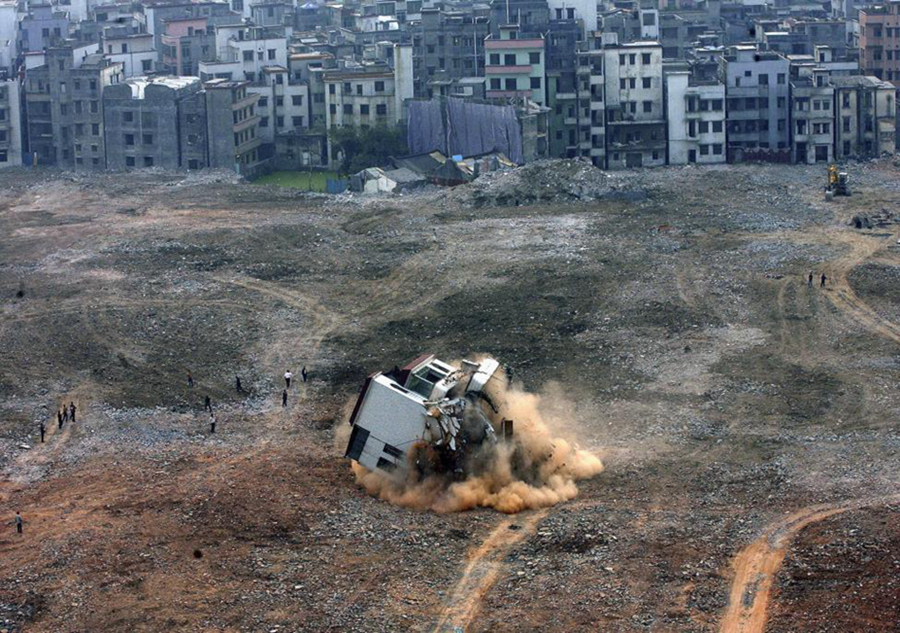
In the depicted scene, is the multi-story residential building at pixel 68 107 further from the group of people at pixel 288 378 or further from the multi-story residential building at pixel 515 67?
the group of people at pixel 288 378

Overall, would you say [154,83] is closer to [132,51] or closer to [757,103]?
[132,51]

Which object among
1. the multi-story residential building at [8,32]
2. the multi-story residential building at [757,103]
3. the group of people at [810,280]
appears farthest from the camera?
the multi-story residential building at [8,32]

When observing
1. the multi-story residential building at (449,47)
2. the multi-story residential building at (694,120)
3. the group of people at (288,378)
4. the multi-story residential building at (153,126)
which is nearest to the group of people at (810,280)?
the group of people at (288,378)

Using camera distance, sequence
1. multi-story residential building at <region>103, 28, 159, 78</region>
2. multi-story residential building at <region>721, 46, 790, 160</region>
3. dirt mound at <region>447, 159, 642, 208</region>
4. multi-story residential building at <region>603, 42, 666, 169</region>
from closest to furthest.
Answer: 1. dirt mound at <region>447, 159, 642, 208</region>
2. multi-story residential building at <region>721, 46, 790, 160</region>
3. multi-story residential building at <region>603, 42, 666, 169</region>
4. multi-story residential building at <region>103, 28, 159, 78</region>

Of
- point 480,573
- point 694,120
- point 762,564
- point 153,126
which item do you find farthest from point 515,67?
point 762,564

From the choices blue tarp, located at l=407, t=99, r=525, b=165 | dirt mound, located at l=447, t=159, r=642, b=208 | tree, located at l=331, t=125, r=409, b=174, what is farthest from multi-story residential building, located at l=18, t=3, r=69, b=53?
dirt mound, located at l=447, t=159, r=642, b=208

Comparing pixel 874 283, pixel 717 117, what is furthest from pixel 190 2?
pixel 874 283

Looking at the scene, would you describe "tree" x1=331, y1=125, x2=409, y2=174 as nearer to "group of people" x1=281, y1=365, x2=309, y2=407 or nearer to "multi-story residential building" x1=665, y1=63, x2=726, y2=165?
"multi-story residential building" x1=665, y1=63, x2=726, y2=165
